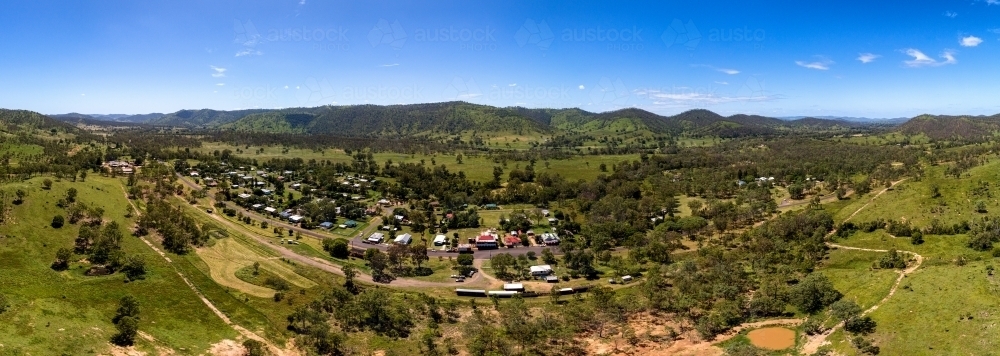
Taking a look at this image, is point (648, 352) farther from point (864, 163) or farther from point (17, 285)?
point (864, 163)

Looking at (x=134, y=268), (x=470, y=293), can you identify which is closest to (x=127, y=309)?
(x=134, y=268)

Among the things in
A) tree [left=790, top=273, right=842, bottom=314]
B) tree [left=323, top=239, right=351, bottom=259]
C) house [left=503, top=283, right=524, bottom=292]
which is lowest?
house [left=503, top=283, right=524, bottom=292]

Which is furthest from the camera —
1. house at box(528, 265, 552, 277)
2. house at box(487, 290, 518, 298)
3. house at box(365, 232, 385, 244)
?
house at box(365, 232, 385, 244)

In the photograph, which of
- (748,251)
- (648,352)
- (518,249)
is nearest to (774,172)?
(748,251)

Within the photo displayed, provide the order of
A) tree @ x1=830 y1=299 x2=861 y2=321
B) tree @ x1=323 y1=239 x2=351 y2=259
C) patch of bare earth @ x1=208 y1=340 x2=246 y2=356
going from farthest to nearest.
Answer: tree @ x1=323 y1=239 x2=351 y2=259, tree @ x1=830 y1=299 x2=861 y2=321, patch of bare earth @ x1=208 y1=340 x2=246 y2=356

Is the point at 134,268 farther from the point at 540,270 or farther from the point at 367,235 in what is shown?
the point at 540,270

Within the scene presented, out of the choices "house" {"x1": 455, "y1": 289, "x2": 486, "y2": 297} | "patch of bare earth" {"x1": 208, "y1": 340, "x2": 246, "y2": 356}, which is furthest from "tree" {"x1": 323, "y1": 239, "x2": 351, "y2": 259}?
"patch of bare earth" {"x1": 208, "y1": 340, "x2": 246, "y2": 356}

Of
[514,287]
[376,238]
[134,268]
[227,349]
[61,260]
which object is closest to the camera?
[227,349]

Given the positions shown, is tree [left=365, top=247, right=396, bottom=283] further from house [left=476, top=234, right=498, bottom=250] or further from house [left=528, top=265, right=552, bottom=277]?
house [left=476, top=234, right=498, bottom=250]
